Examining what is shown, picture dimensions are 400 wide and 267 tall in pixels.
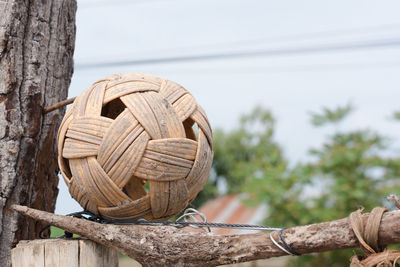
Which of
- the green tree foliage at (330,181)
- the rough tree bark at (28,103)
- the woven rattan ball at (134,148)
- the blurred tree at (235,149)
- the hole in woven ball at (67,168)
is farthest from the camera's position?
the blurred tree at (235,149)

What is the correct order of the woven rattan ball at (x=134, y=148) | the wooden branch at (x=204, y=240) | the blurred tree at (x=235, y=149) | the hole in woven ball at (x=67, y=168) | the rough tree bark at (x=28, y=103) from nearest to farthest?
1. the wooden branch at (x=204, y=240)
2. the woven rattan ball at (x=134, y=148)
3. the hole in woven ball at (x=67, y=168)
4. the rough tree bark at (x=28, y=103)
5. the blurred tree at (x=235, y=149)

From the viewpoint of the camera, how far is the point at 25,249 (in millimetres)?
1078

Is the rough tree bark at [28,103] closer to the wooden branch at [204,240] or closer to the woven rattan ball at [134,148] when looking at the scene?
the wooden branch at [204,240]

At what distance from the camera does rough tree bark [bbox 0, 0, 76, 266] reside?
1237 mm

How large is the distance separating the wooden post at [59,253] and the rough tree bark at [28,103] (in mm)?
179

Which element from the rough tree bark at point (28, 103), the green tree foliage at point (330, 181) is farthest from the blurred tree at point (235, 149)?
the rough tree bark at point (28, 103)

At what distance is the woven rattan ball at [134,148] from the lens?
101 cm

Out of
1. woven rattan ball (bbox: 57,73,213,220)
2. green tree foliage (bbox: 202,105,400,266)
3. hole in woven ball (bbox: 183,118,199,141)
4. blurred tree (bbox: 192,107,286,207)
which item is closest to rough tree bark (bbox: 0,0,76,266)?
woven rattan ball (bbox: 57,73,213,220)

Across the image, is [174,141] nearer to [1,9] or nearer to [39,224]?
[39,224]

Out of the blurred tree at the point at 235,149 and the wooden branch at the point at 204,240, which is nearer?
the wooden branch at the point at 204,240

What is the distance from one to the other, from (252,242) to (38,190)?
72 cm

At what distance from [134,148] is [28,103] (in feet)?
1.54

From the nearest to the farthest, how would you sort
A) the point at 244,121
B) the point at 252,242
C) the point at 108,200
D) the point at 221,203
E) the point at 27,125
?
the point at 252,242, the point at 108,200, the point at 27,125, the point at 221,203, the point at 244,121

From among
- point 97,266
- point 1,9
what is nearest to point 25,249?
point 97,266
